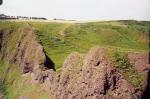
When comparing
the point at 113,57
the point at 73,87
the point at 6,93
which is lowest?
the point at 6,93

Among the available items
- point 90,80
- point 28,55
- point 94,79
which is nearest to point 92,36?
point 28,55

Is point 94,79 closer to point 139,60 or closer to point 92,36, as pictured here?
point 139,60

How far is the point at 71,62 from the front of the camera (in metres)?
58.8

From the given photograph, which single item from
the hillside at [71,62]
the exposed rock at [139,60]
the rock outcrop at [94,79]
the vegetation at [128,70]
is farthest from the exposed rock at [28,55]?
the exposed rock at [139,60]

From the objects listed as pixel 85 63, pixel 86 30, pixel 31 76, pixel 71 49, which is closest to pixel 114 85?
pixel 85 63

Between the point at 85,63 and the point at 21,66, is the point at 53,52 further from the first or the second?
the point at 85,63

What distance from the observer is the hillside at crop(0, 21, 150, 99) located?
167 feet

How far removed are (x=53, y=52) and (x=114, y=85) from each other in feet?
211

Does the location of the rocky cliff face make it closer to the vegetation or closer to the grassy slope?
the vegetation

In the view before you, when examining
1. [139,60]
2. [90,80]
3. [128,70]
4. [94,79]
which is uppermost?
[139,60]

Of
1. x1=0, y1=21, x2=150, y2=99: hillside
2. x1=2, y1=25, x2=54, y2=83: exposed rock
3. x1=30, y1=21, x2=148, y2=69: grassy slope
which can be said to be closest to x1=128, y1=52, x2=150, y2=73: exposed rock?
x1=0, y1=21, x2=150, y2=99: hillside

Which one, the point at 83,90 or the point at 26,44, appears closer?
the point at 83,90

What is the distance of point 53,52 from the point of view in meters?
114

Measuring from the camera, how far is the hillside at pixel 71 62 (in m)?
50.9
